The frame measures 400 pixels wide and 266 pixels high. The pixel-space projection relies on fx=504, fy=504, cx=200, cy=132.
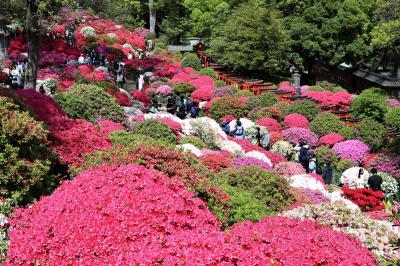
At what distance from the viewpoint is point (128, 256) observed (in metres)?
5.97

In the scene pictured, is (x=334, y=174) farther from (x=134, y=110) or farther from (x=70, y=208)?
(x=70, y=208)

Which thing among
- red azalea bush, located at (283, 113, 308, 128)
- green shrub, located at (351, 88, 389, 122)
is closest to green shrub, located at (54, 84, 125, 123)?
red azalea bush, located at (283, 113, 308, 128)

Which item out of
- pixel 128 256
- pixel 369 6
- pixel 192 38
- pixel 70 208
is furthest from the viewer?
pixel 192 38

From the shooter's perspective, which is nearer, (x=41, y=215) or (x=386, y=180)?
(x=41, y=215)

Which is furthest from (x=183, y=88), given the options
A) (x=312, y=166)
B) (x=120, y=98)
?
(x=312, y=166)

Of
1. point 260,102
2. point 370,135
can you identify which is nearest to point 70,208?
point 370,135

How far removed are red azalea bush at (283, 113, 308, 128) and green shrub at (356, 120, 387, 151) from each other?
8.62ft

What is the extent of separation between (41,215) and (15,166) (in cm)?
163

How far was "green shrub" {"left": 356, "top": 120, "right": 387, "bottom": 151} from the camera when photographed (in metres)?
22.3

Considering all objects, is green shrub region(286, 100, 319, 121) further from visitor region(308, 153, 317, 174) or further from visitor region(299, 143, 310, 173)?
visitor region(308, 153, 317, 174)

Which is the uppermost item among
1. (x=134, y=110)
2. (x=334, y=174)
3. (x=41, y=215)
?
(x=41, y=215)

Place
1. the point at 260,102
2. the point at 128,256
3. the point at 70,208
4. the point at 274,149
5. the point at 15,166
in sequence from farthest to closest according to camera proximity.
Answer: the point at 260,102 → the point at 274,149 → the point at 15,166 → the point at 70,208 → the point at 128,256

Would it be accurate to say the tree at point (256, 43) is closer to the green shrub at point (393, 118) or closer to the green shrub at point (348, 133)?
the green shrub at point (393, 118)

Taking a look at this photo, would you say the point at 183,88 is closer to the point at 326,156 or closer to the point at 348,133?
the point at 348,133
